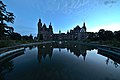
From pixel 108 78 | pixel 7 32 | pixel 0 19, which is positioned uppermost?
pixel 0 19

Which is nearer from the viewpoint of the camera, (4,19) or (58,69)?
(58,69)

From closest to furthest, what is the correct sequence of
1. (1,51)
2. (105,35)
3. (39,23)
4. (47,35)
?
(1,51), (105,35), (39,23), (47,35)

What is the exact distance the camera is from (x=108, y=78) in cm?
589

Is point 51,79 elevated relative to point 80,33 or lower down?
lower down

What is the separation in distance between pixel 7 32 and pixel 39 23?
8127 cm

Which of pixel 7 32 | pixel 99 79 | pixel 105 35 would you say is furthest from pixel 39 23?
pixel 99 79

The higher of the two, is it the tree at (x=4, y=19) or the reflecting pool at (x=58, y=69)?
the tree at (x=4, y=19)

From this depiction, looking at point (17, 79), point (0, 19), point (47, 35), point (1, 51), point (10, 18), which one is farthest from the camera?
point (47, 35)

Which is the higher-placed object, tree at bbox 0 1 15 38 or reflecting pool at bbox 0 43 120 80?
tree at bbox 0 1 15 38

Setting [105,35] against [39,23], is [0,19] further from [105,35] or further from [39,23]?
[39,23]

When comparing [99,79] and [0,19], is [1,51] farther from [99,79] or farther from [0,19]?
[0,19]

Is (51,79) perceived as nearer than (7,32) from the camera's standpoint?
Yes

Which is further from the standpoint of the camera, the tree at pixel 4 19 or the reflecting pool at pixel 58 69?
the tree at pixel 4 19

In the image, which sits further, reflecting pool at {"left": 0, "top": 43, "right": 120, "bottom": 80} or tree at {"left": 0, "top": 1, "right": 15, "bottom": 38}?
tree at {"left": 0, "top": 1, "right": 15, "bottom": 38}
